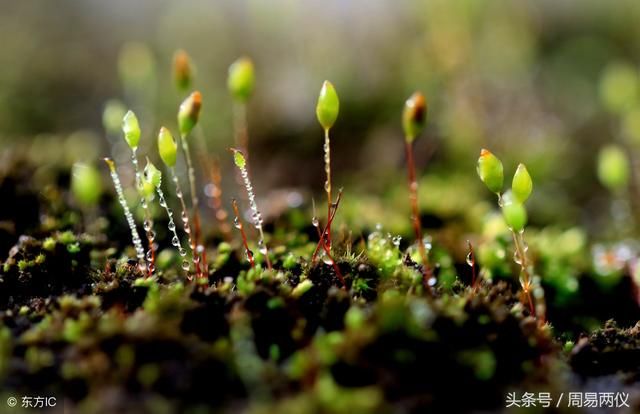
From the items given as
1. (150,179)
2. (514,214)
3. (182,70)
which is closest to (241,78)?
(182,70)

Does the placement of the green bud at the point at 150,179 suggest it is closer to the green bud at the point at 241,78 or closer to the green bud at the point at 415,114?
the green bud at the point at 241,78

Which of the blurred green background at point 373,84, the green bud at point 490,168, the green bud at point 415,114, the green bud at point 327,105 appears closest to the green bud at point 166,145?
the green bud at point 327,105

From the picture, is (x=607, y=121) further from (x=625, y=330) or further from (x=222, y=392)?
(x=222, y=392)

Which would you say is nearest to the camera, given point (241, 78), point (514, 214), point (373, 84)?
point (514, 214)

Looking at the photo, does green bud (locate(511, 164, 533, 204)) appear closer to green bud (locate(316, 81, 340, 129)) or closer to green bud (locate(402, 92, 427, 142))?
green bud (locate(402, 92, 427, 142))

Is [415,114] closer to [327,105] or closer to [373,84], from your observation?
[327,105]

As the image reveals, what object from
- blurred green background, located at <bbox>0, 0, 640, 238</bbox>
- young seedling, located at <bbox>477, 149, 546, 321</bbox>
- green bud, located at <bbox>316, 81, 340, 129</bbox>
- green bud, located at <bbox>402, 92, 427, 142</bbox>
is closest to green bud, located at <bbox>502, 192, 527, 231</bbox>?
young seedling, located at <bbox>477, 149, 546, 321</bbox>

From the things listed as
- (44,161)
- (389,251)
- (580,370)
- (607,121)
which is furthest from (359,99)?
(580,370)
